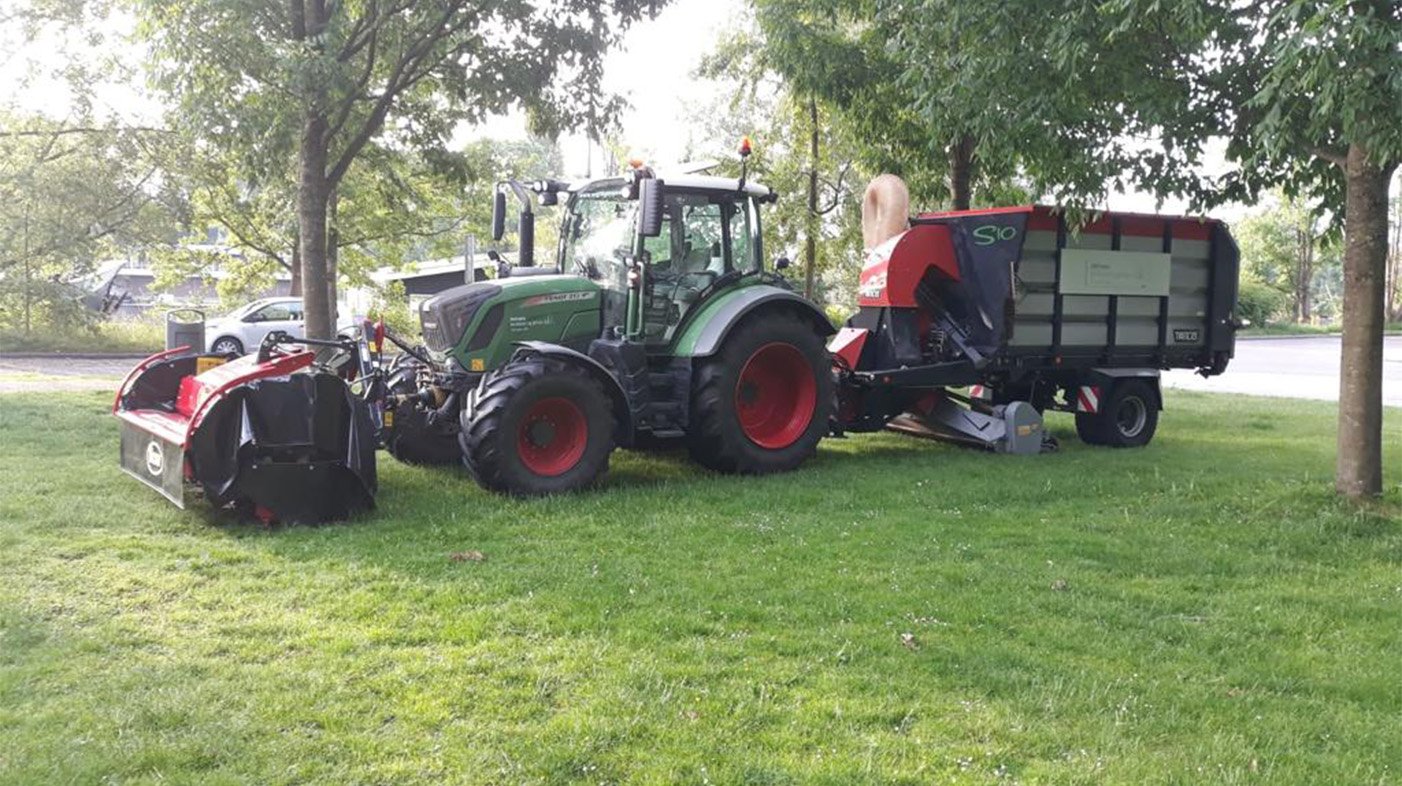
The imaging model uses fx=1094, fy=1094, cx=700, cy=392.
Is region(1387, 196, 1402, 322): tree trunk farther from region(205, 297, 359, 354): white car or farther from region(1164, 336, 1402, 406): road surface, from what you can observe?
region(205, 297, 359, 354): white car

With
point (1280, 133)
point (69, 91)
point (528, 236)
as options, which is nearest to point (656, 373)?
point (528, 236)

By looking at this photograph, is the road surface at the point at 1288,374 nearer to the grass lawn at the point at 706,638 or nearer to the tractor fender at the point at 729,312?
the tractor fender at the point at 729,312

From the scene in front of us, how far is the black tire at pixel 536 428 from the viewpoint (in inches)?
306

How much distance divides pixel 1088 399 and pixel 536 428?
249 inches

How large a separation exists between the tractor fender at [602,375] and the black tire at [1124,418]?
5.70 m

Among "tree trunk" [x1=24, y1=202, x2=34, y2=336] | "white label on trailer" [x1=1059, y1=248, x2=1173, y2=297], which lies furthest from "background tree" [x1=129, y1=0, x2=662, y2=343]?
"tree trunk" [x1=24, y1=202, x2=34, y2=336]

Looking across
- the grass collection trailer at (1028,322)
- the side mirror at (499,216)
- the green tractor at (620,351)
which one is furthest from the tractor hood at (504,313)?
the grass collection trailer at (1028,322)

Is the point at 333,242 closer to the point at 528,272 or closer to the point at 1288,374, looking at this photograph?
the point at 528,272

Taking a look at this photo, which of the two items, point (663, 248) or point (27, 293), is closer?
point (663, 248)

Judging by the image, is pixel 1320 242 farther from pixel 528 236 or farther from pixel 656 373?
pixel 528 236

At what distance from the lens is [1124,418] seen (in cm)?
1196

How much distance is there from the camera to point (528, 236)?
396 inches

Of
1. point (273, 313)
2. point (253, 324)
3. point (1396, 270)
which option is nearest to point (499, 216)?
point (253, 324)

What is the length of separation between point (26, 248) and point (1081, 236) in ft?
70.0
